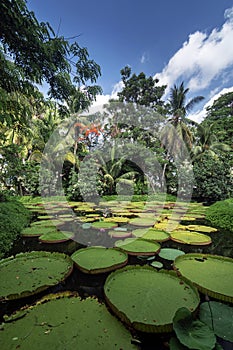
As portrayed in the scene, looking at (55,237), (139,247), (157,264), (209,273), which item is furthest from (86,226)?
(209,273)

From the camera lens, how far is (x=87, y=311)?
163 cm

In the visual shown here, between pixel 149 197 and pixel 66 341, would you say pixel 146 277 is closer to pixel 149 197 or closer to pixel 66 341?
pixel 66 341

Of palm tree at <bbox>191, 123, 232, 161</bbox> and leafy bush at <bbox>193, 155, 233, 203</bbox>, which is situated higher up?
palm tree at <bbox>191, 123, 232, 161</bbox>

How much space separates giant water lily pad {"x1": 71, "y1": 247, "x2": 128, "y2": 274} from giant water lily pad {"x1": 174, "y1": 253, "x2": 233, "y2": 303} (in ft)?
2.79

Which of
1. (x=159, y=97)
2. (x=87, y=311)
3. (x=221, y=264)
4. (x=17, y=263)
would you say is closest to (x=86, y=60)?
(x=17, y=263)

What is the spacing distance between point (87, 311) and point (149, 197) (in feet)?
36.4

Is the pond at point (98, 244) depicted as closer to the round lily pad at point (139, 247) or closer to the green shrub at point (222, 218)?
the round lily pad at point (139, 247)

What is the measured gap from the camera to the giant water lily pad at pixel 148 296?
4.99 feet

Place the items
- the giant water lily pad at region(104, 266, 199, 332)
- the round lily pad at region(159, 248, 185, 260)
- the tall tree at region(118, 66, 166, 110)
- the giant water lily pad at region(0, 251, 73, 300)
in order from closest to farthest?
the giant water lily pad at region(104, 266, 199, 332) → the giant water lily pad at region(0, 251, 73, 300) → the round lily pad at region(159, 248, 185, 260) → the tall tree at region(118, 66, 166, 110)

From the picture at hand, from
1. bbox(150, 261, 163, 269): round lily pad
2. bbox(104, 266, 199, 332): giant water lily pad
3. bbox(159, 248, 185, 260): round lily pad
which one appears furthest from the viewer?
bbox(159, 248, 185, 260): round lily pad

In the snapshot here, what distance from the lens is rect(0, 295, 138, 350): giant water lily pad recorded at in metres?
1.30

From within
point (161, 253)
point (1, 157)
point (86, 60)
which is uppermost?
point (86, 60)

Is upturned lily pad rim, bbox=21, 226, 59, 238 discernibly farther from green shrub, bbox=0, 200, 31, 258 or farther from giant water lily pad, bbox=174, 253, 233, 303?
giant water lily pad, bbox=174, 253, 233, 303

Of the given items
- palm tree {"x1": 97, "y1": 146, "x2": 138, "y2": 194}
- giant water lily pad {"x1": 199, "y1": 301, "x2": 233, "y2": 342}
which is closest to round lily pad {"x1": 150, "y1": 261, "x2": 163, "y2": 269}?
giant water lily pad {"x1": 199, "y1": 301, "x2": 233, "y2": 342}
